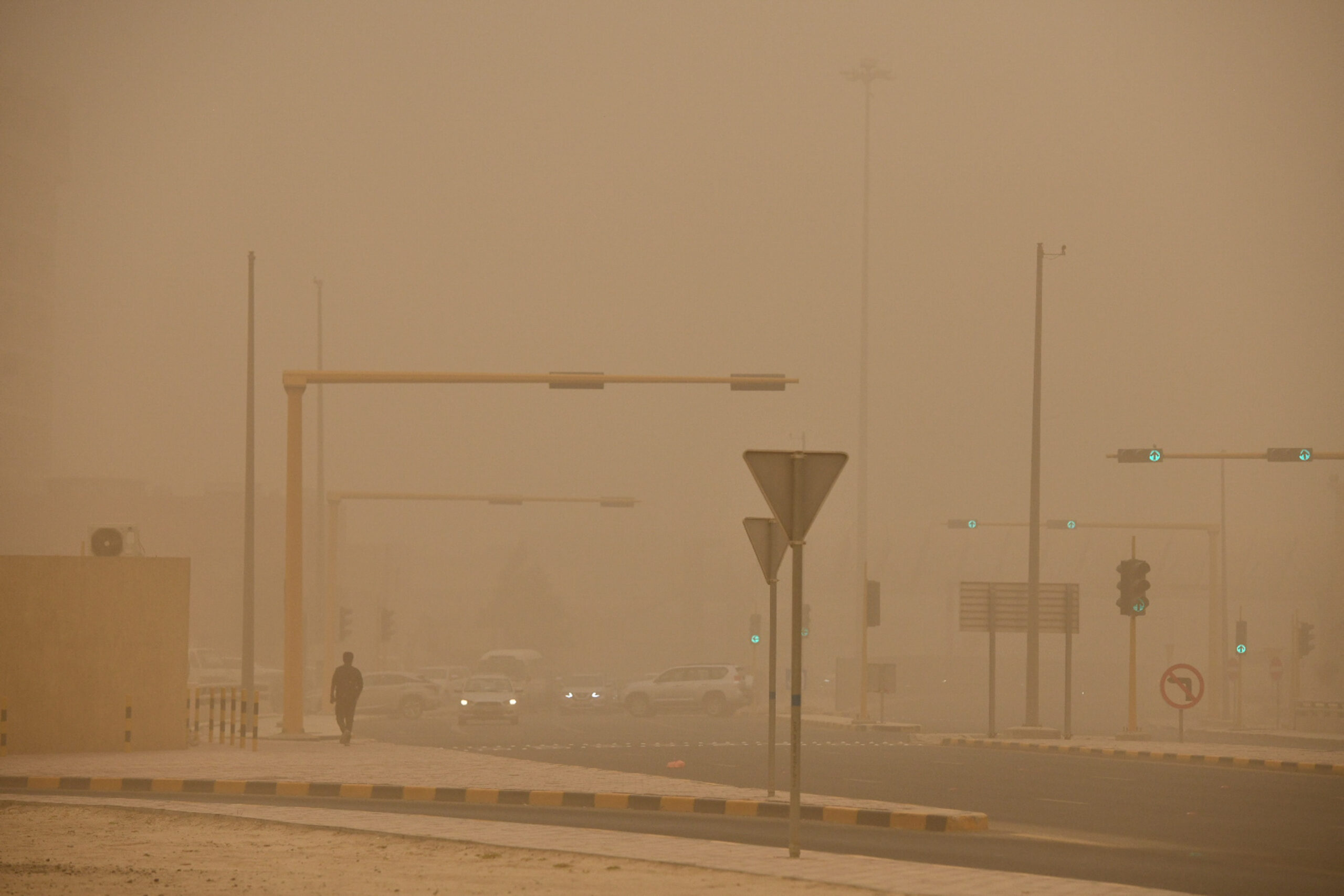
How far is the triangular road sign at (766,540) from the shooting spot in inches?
649

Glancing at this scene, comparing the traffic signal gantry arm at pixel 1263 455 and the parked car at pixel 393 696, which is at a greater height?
the traffic signal gantry arm at pixel 1263 455

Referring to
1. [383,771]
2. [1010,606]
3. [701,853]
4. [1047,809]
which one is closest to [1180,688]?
[1010,606]

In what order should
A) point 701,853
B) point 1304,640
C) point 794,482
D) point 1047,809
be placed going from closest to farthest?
point 794,482, point 701,853, point 1047,809, point 1304,640

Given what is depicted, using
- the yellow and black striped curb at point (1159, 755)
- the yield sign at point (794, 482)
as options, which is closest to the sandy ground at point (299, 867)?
the yield sign at point (794, 482)

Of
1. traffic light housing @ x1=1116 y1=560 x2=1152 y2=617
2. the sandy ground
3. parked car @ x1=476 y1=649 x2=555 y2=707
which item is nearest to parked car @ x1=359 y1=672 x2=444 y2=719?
parked car @ x1=476 y1=649 x2=555 y2=707

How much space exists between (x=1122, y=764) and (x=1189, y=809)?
914 cm

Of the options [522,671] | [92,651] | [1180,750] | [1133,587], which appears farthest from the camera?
[522,671]

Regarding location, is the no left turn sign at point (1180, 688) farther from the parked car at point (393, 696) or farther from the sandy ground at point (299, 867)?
the parked car at point (393, 696)

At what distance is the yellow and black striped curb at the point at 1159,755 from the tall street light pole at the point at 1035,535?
8.16 ft

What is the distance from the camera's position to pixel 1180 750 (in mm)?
29156

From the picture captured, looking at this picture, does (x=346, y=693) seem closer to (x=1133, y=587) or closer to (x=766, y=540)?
(x=766, y=540)

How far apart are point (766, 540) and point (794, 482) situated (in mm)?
4312

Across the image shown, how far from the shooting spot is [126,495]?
135m

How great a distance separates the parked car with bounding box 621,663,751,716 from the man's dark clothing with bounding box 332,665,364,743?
21657 mm
